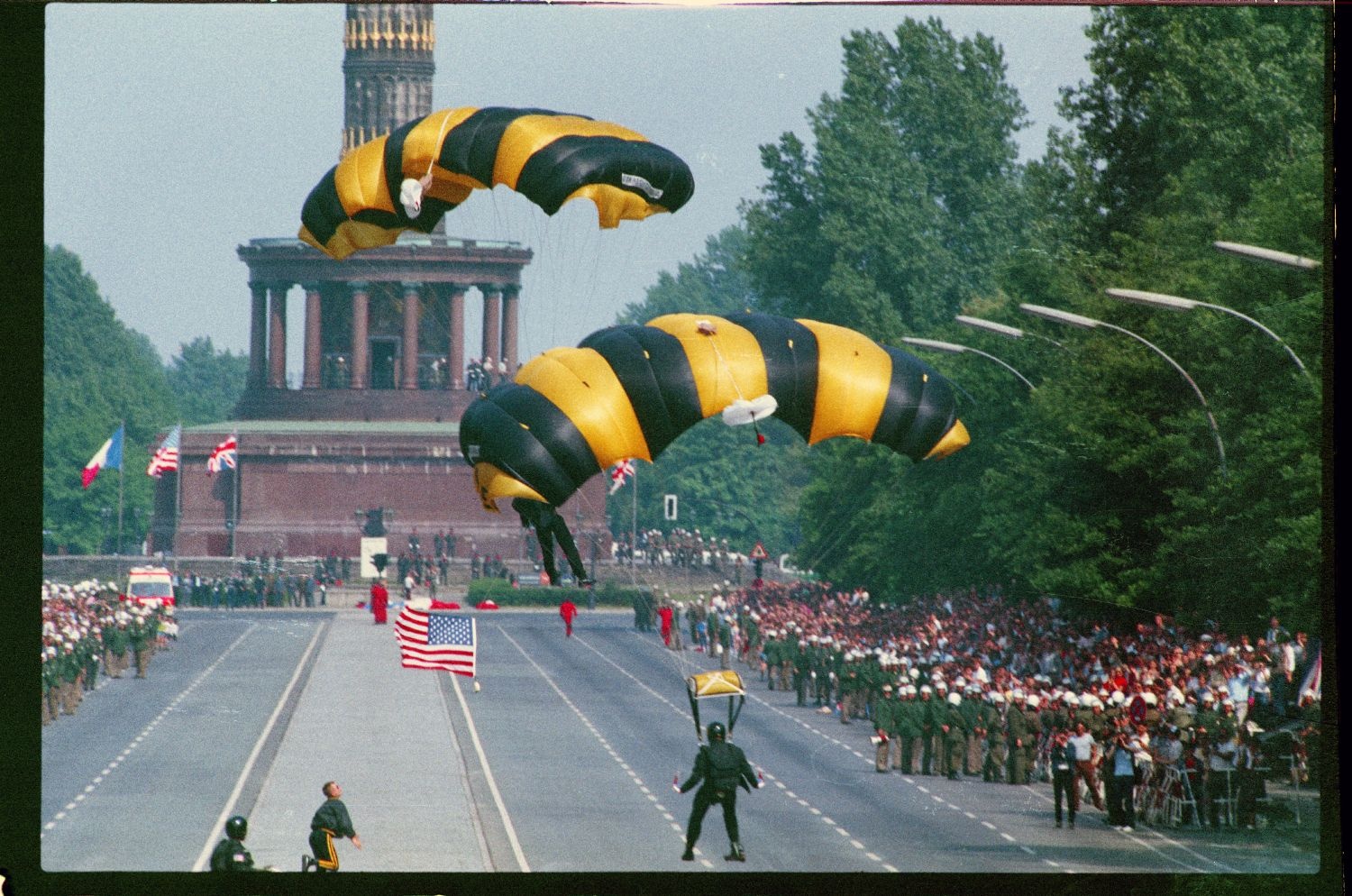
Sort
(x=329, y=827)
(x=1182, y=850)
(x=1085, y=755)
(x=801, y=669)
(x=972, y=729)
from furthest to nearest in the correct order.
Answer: (x=801, y=669), (x=972, y=729), (x=1085, y=755), (x=1182, y=850), (x=329, y=827)

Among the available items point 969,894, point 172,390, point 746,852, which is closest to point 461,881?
point 746,852

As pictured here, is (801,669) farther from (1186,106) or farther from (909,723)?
(1186,106)

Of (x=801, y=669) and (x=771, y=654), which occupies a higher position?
(x=771, y=654)

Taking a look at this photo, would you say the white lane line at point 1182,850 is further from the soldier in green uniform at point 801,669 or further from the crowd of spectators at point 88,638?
the crowd of spectators at point 88,638

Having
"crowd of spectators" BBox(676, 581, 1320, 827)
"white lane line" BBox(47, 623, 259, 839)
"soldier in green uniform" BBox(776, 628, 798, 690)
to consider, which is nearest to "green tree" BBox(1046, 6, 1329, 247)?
"crowd of spectators" BBox(676, 581, 1320, 827)

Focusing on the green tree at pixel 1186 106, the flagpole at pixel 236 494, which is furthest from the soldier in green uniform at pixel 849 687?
the flagpole at pixel 236 494

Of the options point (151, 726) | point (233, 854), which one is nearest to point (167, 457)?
point (151, 726)
